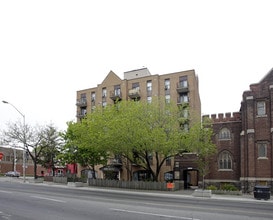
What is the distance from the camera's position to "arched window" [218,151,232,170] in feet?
123

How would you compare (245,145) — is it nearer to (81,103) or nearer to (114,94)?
(114,94)

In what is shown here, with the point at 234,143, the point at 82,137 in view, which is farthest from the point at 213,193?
the point at 82,137

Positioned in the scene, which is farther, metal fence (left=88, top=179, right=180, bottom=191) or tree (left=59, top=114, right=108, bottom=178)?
tree (left=59, top=114, right=108, bottom=178)

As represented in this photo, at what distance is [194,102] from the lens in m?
53.2

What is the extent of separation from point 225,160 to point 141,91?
2440 centimetres

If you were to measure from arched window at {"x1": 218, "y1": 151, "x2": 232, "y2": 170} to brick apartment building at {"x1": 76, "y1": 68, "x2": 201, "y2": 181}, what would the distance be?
8703mm

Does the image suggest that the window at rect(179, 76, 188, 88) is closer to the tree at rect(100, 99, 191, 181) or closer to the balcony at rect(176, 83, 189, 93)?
the balcony at rect(176, 83, 189, 93)

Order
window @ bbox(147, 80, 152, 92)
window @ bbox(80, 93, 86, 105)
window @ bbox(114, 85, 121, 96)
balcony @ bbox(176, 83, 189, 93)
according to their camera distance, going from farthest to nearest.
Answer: window @ bbox(80, 93, 86, 105)
window @ bbox(114, 85, 121, 96)
window @ bbox(147, 80, 152, 92)
balcony @ bbox(176, 83, 189, 93)

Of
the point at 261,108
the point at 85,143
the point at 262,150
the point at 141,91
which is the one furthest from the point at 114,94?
the point at 262,150

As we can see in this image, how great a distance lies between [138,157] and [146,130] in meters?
6.35

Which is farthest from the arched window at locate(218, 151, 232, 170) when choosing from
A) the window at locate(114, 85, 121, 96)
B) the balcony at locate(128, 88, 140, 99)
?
the window at locate(114, 85, 121, 96)

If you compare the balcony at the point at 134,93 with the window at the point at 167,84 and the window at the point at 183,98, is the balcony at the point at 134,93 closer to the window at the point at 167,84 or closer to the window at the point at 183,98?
the window at the point at 167,84

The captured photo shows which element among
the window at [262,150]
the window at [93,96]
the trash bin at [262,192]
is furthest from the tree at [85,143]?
the window at [93,96]

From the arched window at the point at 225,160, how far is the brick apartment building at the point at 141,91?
8.70 m
